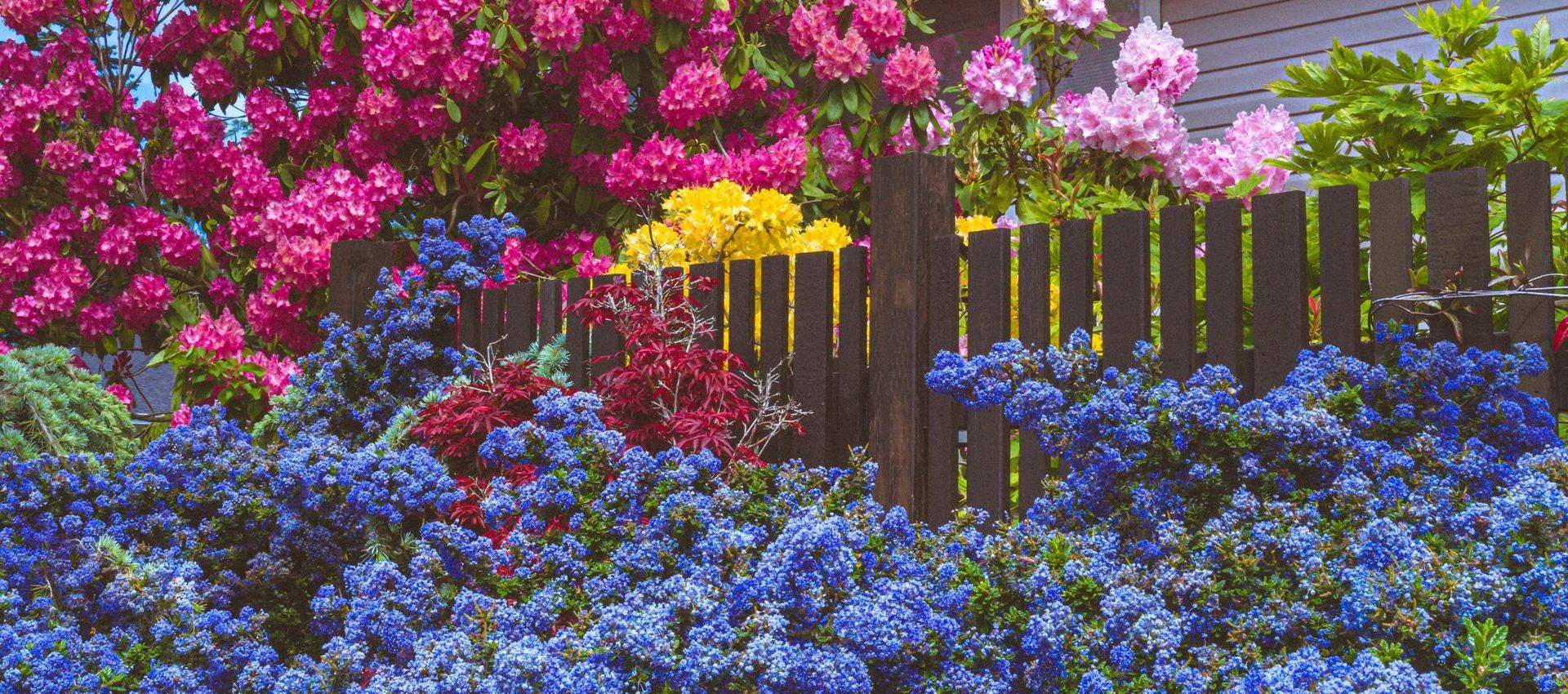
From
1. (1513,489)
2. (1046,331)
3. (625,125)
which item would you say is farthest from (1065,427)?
(625,125)

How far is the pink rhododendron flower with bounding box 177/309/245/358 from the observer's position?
576 cm

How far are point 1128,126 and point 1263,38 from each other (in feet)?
7.64

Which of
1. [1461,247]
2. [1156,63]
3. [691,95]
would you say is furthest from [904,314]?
[691,95]

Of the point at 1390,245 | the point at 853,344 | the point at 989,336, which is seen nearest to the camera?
the point at 1390,245

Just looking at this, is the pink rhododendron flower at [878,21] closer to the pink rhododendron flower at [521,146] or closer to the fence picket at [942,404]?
the pink rhododendron flower at [521,146]

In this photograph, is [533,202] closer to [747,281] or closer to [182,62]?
[182,62]

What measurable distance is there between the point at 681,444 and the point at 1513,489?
5.96 ft

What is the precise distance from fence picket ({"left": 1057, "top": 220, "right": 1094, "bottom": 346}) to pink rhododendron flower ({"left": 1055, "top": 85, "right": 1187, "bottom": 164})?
1.30m

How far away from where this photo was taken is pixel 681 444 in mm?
3037

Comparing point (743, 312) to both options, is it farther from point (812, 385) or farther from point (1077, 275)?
point (1077, 275)

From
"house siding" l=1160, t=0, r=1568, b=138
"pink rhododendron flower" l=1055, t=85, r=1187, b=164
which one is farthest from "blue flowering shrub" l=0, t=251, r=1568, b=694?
"house siding" l=1160, t=0, r=1568, b=138

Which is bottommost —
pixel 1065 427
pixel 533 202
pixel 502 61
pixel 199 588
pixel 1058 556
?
pixel 199 588

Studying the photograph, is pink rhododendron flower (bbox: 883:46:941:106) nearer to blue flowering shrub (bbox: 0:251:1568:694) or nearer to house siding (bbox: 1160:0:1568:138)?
house siding (bbox: 1160:0:1568:138)

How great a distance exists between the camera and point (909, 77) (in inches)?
189
